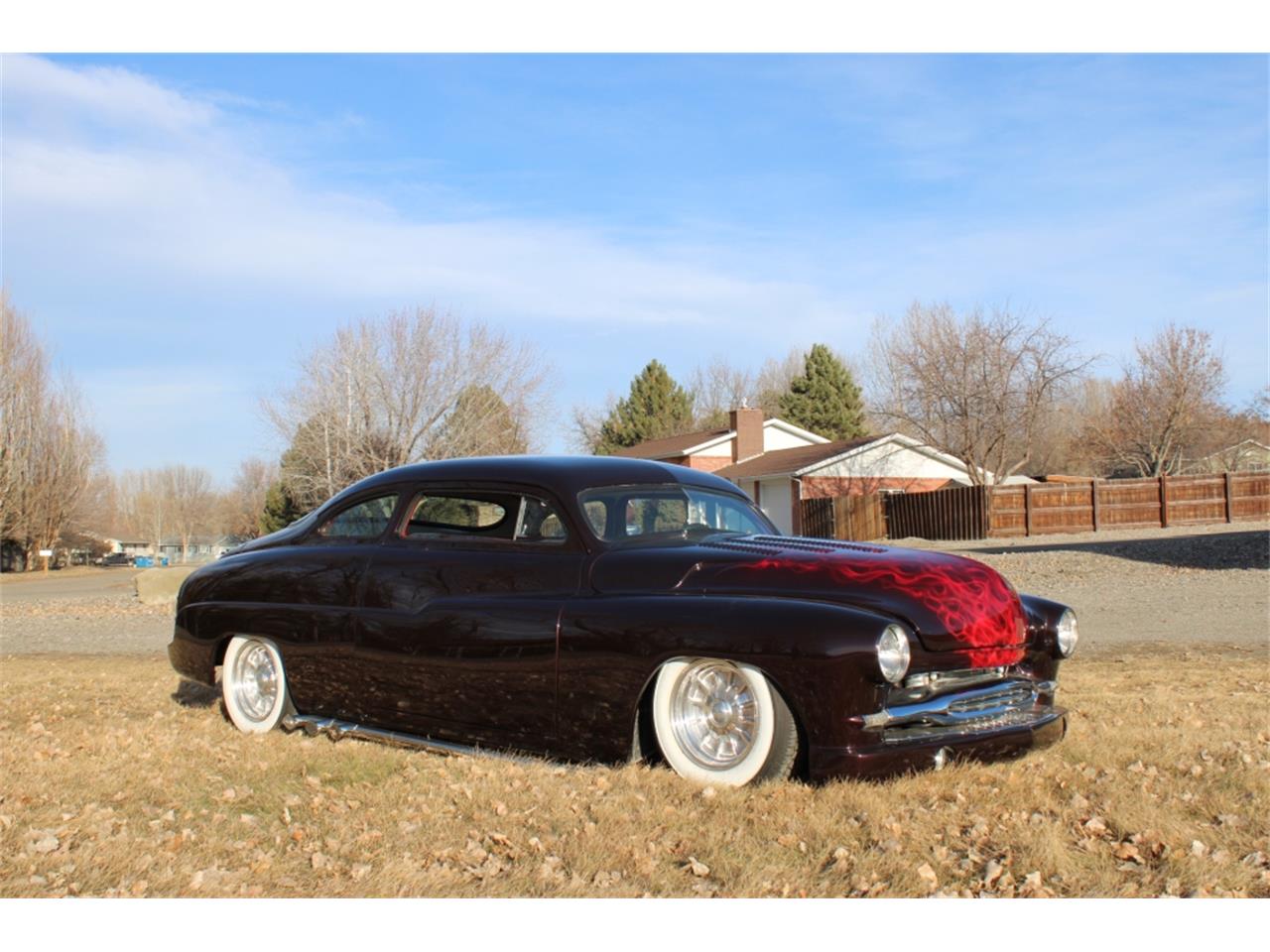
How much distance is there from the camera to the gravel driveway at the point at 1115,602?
12445mm

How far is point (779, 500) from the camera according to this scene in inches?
1900

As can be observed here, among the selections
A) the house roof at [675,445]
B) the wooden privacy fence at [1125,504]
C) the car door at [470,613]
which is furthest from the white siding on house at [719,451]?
the car door at [470,613]

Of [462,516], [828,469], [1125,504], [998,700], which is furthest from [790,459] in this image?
[998,700]

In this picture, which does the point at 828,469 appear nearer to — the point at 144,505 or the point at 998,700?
the point at 998,700

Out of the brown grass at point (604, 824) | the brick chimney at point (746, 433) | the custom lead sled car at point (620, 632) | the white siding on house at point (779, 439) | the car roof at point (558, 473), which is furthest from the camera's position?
the white siding on house at point (779, 439)

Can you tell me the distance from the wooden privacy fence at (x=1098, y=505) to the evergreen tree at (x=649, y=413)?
31.1 m

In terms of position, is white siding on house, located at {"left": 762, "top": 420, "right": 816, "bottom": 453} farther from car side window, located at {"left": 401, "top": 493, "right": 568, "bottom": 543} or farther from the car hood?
the car hood

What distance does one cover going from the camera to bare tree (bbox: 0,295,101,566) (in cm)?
4659

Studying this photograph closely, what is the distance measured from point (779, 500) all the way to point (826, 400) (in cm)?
1668

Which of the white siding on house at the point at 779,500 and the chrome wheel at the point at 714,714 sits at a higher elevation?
the white siding on house at the point at 779,500

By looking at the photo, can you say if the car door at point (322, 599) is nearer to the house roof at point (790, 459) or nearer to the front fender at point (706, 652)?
the front fender at point (706, 652)

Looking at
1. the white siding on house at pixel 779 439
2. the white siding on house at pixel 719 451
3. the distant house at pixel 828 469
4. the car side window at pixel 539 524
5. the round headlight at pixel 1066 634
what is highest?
the white siding on house at pixel 779 439

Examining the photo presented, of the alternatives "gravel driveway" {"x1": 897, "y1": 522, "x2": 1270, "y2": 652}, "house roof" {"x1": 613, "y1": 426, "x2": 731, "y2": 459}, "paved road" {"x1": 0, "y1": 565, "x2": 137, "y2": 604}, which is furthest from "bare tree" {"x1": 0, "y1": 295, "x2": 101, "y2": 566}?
"gravel driveway" {"x1": 897, "y1": 522, "x2": 1270, "y2": 652}

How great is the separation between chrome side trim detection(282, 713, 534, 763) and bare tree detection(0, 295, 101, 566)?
1795 inches
